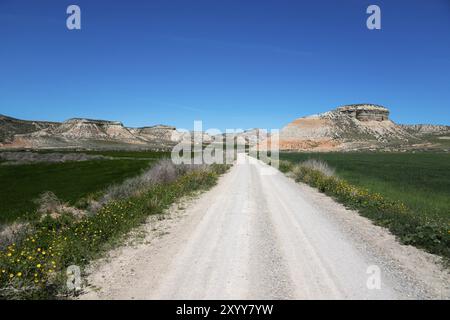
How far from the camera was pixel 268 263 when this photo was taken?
730 cm

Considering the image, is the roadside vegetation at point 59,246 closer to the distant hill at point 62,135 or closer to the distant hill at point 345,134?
the distant hill at point 62,135

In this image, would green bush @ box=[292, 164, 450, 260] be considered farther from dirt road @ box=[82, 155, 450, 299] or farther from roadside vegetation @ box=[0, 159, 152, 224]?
roadside vegetation @ box=[0, 159, 152, 224]

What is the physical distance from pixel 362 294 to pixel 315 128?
6759 inches

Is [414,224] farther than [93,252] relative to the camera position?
Yes

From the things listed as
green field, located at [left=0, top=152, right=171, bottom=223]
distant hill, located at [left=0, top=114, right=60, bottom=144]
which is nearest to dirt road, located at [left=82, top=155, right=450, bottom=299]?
green field, located at [left=0, top=152, right=171, bottom=223]

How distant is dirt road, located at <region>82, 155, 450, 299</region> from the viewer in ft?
19.3

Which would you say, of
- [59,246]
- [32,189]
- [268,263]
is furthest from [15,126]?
[268,263]

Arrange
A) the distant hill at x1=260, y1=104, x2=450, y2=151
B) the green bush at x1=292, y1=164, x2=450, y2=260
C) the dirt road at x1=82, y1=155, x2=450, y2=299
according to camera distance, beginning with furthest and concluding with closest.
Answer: the distant hill at x1=260, y1=104, x2=450, y2=151 < the green bush at x1=292, y1=164, x2=450, y2=260 < the dirt road at x1=82, y1=155, x2=450, y2=299

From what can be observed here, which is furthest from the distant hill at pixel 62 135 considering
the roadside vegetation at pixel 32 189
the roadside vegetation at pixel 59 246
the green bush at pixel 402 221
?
the green bush at pixel 402 221

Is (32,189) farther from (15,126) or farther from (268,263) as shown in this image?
(15,126)

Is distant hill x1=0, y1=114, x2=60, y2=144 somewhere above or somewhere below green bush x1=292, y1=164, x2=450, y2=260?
above

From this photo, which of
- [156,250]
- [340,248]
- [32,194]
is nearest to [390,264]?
[340,248]
